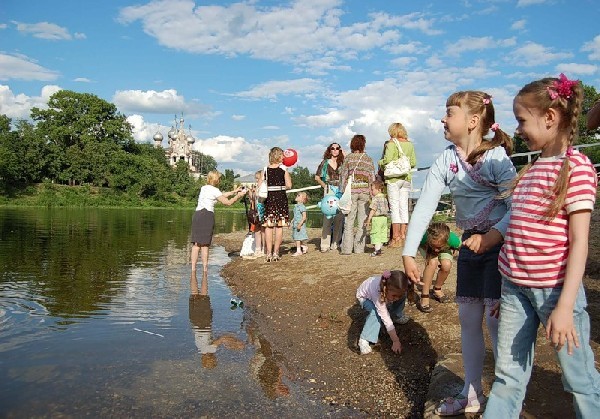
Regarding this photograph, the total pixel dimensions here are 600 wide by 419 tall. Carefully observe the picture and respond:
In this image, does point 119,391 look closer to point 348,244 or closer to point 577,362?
point 577,362

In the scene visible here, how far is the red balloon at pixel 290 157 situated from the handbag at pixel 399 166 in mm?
3001

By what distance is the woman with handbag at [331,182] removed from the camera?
1091 centimetres

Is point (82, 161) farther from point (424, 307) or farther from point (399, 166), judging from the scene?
point (424, 307)

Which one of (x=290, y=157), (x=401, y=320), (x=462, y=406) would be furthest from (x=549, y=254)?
(x=290, y=157)

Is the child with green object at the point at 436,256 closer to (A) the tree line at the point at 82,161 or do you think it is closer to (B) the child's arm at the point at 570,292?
(B) the child's arm at the point at 570,292

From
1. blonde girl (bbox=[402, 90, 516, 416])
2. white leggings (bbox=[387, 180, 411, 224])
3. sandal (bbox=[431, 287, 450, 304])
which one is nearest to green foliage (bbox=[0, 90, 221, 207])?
white leggings (bbox=[387, 180, 411, 224])

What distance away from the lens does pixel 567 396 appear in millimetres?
3258

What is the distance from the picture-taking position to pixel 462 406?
3.21m

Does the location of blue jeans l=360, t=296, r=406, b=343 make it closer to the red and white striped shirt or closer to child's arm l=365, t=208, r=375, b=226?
the red and white striped shirt

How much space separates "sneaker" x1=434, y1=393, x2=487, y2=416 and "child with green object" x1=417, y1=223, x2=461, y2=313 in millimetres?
2350

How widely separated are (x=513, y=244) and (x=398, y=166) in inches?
280

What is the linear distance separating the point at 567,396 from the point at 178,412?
8.36 ft

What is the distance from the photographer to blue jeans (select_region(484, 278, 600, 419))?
2.29 m

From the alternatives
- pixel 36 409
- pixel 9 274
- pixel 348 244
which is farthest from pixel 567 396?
pixel 9 274
